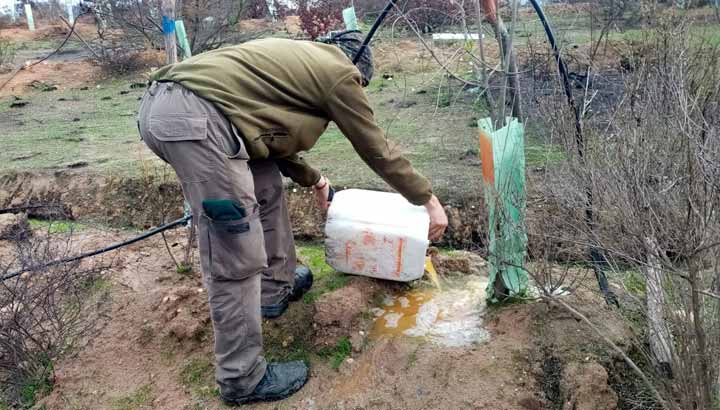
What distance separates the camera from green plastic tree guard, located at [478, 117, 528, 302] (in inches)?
111

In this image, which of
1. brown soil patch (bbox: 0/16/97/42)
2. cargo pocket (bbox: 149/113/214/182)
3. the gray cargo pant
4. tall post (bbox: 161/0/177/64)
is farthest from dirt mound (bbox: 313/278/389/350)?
brown soil patch (bbox: 0/16/97/42)

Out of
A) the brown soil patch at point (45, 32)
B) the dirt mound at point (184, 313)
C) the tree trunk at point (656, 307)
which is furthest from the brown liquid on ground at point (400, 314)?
the brown soil patch at point (45, 32)

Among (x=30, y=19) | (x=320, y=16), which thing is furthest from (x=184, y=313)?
(x=30, y=19)

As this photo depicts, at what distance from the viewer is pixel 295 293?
353cm

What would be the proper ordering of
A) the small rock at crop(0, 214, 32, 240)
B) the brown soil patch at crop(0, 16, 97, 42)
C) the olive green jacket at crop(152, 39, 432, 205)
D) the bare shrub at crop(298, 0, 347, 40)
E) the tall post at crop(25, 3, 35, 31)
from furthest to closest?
the tall post at crop(25, 3, 35, 31), the brown soil patch at crop(0, 16, 97, 42), the bare shrub at crop(298, 0, 347, 40), the small rock at crop(0, 214, 32, 240), the olive green jacket at crop(152, 39, 432, 205)

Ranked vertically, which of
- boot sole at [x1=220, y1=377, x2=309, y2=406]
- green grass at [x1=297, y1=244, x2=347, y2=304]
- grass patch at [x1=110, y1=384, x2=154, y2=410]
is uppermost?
green grass at [x1=297, y1=244, x2=347, y2=304]

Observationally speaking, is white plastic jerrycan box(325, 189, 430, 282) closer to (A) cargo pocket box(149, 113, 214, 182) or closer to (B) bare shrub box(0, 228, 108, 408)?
(A) cargo pocket box(149, 113, 214, 182)

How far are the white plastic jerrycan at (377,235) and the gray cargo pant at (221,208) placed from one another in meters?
0.73

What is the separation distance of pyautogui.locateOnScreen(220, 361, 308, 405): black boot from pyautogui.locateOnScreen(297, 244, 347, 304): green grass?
59 cm

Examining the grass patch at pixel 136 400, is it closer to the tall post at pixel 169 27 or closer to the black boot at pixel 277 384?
the black boot at pixel 277 384

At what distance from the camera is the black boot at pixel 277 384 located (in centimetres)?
279

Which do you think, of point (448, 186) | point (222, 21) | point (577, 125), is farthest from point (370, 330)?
point (222, 21)

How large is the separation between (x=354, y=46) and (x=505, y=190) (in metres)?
1.03

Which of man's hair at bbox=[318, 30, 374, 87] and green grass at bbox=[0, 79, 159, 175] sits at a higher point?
man's hair at bbox=[318, 30, 374, 87]
